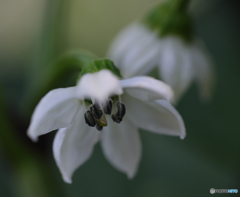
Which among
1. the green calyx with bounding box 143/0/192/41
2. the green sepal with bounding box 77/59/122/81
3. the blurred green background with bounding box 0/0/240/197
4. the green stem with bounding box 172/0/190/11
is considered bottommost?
the blurred green background with bounding box 0/0/240/197

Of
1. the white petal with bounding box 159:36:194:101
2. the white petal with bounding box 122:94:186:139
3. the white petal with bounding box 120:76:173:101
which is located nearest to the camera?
the white petal with bounding box 120:76:173:101

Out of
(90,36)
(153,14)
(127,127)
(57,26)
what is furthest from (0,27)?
(127,127)

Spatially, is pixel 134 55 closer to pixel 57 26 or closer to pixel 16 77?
pixel 57 26

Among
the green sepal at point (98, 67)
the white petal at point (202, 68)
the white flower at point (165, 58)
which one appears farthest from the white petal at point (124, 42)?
the green sepal at point (98, 67)

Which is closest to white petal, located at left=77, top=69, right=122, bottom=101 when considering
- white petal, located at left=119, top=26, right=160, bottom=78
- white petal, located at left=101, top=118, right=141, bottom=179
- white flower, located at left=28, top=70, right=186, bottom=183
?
white flower, located at left=28, top=70, right=186, bottom=183

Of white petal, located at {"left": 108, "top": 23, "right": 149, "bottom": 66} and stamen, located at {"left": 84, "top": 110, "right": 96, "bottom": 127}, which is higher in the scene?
stamen, located at {"left": 84, "top": 110, "right": 96, "bottom": 127}

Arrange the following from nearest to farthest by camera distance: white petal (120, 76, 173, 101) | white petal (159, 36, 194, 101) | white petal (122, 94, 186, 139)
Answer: white petal (120, 76, 173, 101)
white petal (122, 94, 186, 139)
white petal (159, 36, 194, 101)

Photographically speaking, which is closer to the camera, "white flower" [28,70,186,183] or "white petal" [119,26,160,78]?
"white flower" [28,70,186,183]

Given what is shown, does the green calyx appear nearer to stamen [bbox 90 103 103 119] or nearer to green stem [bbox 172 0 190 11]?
green stem [bbox 172 0 190 11]
